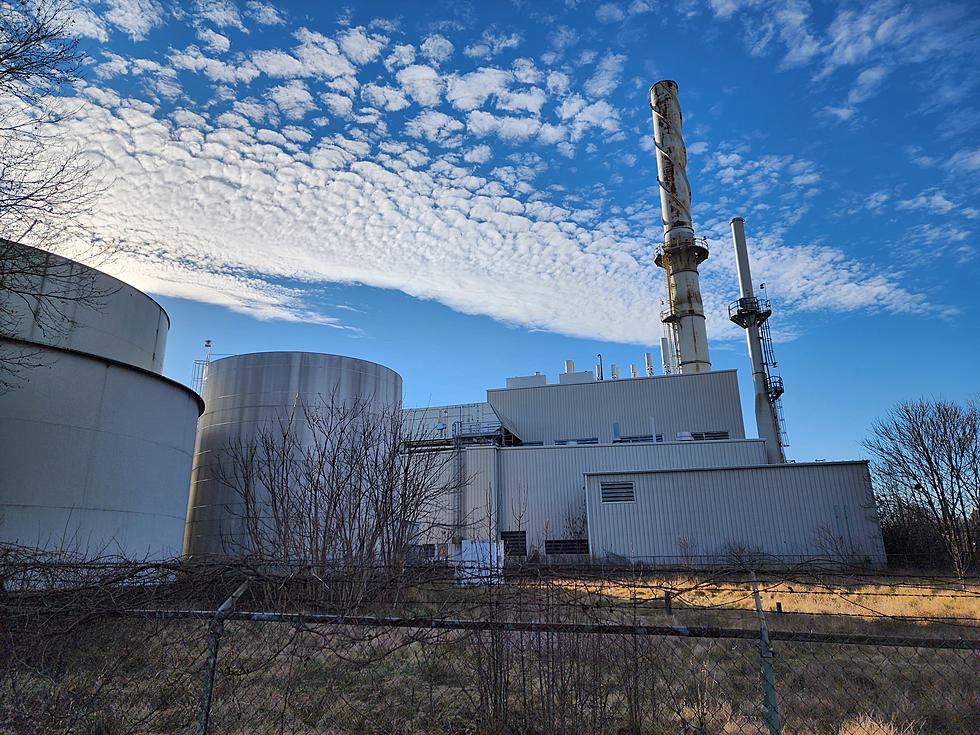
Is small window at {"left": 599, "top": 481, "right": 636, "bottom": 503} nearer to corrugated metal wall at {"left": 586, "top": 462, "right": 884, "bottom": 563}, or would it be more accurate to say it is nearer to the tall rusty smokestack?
corrugated metal wall at {"left": 586, "top": 462, "right": 884, "bottom": 563}

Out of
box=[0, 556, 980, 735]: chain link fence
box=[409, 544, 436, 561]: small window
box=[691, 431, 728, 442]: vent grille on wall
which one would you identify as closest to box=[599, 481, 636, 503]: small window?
box=[691, 431, 728, 442]: vent grille on wall

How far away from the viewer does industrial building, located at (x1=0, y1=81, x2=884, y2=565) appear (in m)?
13.9

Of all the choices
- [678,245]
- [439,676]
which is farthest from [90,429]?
[678,245]

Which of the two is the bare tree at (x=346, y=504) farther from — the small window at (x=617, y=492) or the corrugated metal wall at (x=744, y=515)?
the corrugated metal wall at (x=744, y=515)

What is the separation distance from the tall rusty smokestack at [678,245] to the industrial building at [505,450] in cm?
11

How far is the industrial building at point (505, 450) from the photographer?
13.9 metres

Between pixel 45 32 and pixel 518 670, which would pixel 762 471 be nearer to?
pixel 518 670

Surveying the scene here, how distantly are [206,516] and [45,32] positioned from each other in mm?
15448

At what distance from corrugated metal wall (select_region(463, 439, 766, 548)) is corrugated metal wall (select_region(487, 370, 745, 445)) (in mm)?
3532

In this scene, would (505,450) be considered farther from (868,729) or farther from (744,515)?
(868,729)

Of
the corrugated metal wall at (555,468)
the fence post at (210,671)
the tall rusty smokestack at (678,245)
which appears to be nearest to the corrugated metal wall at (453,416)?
the corrugated metal wall at (555,468)

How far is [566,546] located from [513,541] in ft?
8.17

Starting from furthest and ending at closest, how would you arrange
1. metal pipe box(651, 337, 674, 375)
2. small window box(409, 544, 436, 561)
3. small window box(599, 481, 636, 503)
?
metal pipe box(651, 337, 674, 375), small window box(599, 481, 636, 503), small window box(409, 544, 436, 561)

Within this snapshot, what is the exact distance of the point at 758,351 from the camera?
111 feet
